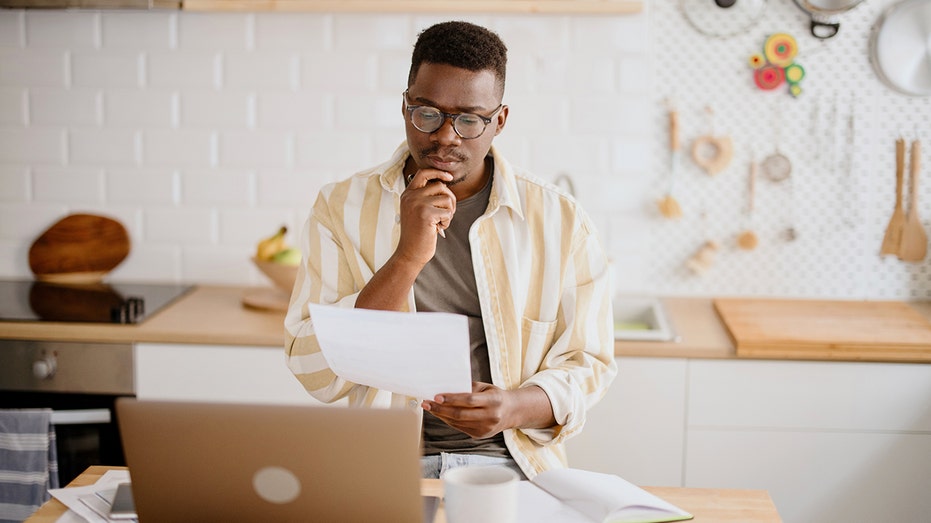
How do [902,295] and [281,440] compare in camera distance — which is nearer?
[281,440]

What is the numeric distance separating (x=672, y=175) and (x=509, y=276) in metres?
1.19

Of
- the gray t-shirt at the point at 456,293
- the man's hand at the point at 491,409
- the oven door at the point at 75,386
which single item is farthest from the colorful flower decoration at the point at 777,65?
the oven door at the point at 75,386

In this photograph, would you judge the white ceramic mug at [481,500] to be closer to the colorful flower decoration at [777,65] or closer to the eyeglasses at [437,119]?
the eyeglasses at [437,119]

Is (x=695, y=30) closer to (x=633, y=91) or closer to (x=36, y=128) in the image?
(x=633, y=91)

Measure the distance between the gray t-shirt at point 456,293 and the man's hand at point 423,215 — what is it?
0.63ft

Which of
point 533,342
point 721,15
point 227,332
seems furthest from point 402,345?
point 721,15

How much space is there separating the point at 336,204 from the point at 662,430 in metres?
1.06

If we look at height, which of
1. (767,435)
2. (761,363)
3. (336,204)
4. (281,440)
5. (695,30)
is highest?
(695,30)

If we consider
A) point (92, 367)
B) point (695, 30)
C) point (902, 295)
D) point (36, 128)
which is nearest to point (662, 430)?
point (902, 295)

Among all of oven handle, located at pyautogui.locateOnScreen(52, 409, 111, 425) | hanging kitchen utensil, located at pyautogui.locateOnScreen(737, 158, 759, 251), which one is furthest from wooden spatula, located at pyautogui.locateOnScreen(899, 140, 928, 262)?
oven handle, located at pyautogui.locateOnScreen(52, 409, 111, 425)

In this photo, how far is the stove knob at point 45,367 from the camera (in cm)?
250

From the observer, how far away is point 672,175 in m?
2.87

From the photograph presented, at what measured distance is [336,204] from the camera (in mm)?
1877

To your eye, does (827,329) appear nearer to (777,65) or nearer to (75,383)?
(777,65)
